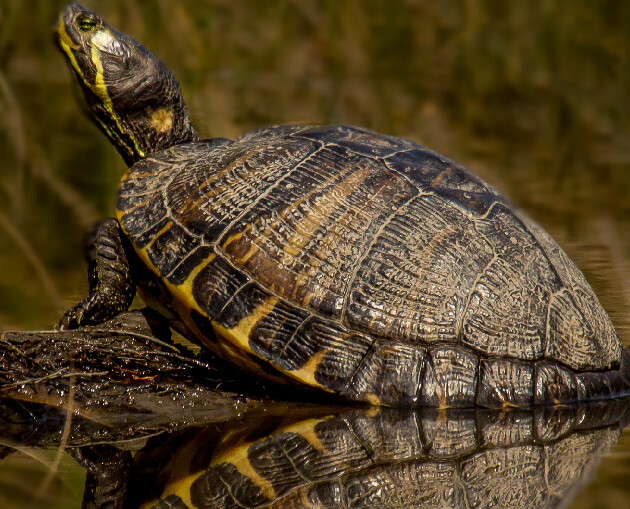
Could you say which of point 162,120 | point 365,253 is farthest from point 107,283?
point 365,253

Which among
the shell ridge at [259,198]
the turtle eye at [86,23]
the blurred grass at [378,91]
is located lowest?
the blurred grass at [378,91]

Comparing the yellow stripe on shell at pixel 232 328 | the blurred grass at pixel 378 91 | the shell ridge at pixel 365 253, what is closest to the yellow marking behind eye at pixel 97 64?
the yellow stripe on shell at pixel 232 328

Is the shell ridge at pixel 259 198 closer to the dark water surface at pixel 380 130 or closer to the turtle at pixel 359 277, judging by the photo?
the turtle at pixel 359 277

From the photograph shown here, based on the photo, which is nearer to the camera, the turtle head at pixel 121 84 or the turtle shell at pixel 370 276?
the turtle shell at pixel 370 276

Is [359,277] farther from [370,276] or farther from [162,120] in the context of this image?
[162,120]

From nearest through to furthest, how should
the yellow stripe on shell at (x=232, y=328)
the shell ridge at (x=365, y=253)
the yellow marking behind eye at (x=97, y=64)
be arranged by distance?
the yellow stripe on shell at (x=232, y=328), the shell ridge at (x=365, y=253), the yellow marking behind eye at (x=97, y=64)

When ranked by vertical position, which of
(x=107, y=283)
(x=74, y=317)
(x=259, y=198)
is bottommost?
(x=74, y=317)

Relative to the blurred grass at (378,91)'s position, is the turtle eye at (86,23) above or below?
above

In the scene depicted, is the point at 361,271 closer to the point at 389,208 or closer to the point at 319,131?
the point at 389,208

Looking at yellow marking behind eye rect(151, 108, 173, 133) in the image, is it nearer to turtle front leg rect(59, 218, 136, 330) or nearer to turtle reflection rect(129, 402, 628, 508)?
turtle front leg rect(59, 218, 136, 330)

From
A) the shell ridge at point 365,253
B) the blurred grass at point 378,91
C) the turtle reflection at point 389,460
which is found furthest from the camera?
the blurred grass at point 378,91
